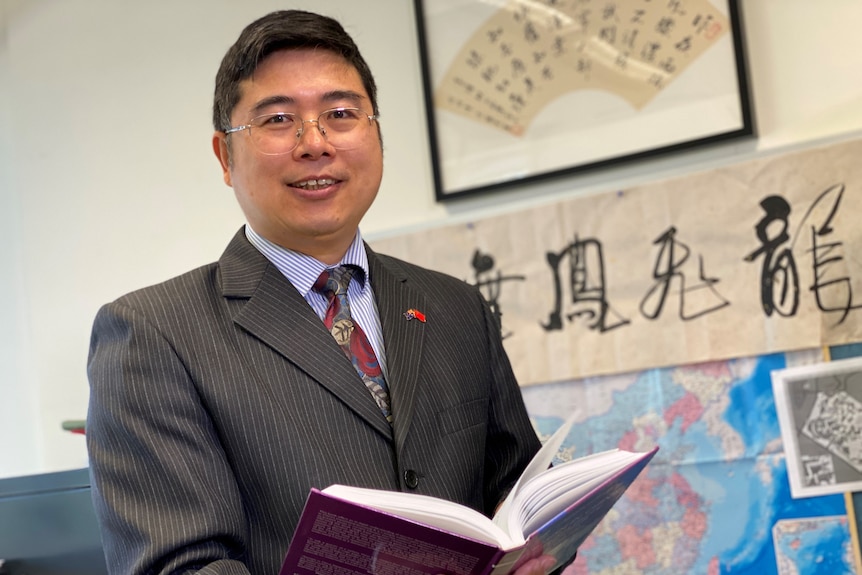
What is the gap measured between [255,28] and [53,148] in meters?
1.67

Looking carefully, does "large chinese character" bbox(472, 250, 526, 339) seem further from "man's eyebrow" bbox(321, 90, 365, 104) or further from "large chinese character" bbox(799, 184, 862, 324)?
"man's eyebrow" bbox(321, 90, 365, 104)

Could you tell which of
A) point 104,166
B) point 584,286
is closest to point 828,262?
point 584,286

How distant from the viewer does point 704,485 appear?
5.99 ft

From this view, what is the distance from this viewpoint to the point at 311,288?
4.09ft

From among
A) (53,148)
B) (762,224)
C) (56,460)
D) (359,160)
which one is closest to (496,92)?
(762,224)

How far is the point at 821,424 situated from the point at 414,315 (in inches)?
34.5

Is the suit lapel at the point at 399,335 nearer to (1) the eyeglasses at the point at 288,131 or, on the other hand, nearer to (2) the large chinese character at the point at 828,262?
(1) the eyeglasses at the point at 288,131

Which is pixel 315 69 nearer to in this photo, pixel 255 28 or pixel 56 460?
pixel 255 28

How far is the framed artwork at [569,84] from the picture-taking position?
1.87m

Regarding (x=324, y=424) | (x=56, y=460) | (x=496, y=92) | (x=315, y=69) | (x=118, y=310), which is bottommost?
(x=56, y=460)

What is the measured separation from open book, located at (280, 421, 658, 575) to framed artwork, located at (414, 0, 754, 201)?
1064 millimetres

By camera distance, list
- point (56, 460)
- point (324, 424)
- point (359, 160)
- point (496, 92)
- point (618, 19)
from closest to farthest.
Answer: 1. point (324, 424)
2. point (359, 160)
3. point (618, 19)
4. point (496, 92)
5. point (56, 460)

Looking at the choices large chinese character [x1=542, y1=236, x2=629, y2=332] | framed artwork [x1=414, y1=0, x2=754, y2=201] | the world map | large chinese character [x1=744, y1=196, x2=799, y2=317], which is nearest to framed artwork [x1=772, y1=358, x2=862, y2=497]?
the world map

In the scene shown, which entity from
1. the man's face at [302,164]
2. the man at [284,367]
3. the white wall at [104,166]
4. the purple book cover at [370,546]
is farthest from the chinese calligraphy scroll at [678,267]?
the purple book cover at [370,546]
